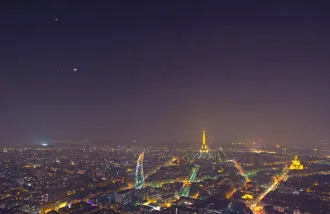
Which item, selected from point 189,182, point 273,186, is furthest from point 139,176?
point 273,186

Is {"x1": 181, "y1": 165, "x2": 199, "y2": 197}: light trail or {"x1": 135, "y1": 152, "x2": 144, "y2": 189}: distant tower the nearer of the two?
{"x1": 181, "y1": 165, "x2": 199, "y2": 197}: light trail

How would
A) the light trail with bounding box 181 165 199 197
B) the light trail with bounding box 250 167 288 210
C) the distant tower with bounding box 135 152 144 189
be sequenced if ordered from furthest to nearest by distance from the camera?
the distant tower with bounding box 135 152 144 189
the light trail with bounding box 181 165 199 197
the light trail with bounding box 250 167 288 210

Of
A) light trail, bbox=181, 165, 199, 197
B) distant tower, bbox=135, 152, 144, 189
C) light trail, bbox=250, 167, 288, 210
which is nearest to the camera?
light trail, bbox=250, 167, 288, 210

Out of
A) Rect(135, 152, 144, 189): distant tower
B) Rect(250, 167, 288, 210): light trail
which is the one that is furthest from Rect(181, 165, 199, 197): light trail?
Rect(250, 167, 288, 210): light trail

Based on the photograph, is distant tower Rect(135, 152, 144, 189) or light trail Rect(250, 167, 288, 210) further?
distant tower Rect(135, 152, 144, 189)

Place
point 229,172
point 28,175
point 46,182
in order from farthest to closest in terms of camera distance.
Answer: point 229,172, point 28,175, point 46,182

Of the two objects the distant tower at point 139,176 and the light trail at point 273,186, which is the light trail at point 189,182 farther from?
the light trail at point 273,186

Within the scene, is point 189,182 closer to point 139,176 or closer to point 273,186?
point 139,176

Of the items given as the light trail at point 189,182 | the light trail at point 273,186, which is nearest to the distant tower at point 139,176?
the light trail at point 189,182

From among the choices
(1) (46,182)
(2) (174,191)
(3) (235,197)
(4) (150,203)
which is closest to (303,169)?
(3) (235,197)

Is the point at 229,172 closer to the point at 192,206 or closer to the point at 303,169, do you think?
the point at 303,169

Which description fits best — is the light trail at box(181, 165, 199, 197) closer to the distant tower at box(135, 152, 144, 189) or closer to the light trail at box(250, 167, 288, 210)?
the distant tower at box(135, 152, 144, 189)
